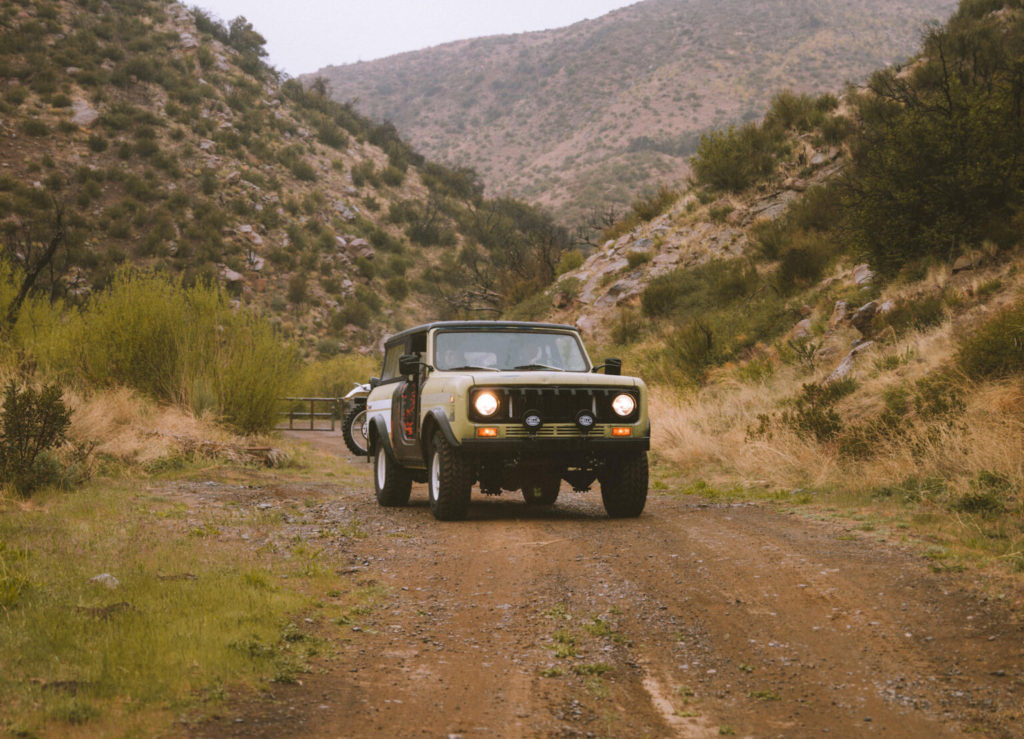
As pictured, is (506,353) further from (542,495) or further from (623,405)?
(542,495)

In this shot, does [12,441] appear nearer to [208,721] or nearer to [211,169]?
[208,721]

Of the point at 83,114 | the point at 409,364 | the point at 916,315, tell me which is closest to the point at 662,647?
the point at 409,364

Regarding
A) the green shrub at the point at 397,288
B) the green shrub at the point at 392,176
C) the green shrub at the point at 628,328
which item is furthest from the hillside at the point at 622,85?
the green shrub at the point at 628,328

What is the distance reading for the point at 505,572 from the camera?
23.0ft

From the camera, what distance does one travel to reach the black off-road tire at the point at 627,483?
9664 millimetres

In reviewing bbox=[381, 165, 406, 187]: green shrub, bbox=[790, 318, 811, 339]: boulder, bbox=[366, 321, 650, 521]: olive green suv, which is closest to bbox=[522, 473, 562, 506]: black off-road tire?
bbox=[366, 321, 650, 521]: olive green suv

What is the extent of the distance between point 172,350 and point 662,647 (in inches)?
579

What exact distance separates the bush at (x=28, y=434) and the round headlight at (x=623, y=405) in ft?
21.3

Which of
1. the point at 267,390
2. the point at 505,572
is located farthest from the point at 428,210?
the point at 505,572

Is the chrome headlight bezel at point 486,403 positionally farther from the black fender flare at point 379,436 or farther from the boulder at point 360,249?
the boulder at point 360,249

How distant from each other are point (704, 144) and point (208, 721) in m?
31.7

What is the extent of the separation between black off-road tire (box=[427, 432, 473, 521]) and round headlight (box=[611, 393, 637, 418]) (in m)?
1.71

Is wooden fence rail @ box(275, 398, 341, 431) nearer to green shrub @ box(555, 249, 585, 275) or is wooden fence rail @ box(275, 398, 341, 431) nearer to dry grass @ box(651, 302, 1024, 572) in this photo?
green shrub @ box(555, 249, 585, 275)

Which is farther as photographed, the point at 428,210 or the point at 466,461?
the point at 428,210
